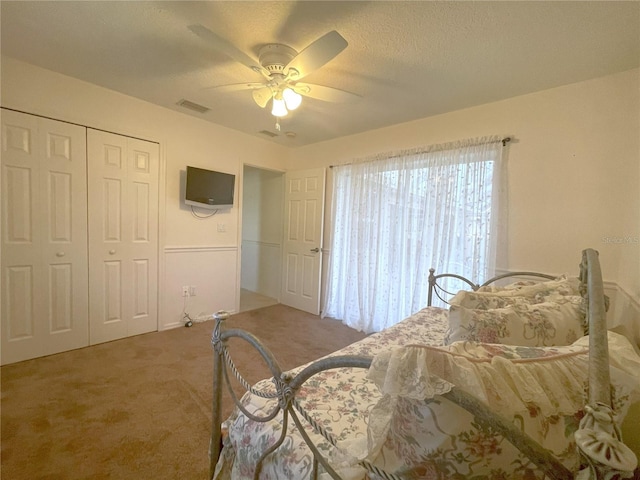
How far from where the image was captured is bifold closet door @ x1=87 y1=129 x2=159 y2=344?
263 cm

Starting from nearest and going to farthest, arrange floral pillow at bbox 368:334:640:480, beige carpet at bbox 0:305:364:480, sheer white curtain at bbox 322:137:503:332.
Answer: floral pillow at bbox 368:334:640:480, beige carpet at bbox 0:305:364:480, sheer white curtain at bbox 322:137:503:332

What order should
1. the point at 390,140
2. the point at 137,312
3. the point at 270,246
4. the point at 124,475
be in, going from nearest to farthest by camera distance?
the point at 124,475 → the point at 137,312 → the point at 390,140 → the point at 270,246

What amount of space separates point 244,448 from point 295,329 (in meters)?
2.35

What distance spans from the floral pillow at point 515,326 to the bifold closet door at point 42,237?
3.26 meters

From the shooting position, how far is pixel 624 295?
72.6 inches

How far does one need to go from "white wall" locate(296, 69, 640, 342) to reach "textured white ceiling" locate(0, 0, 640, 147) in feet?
0.55

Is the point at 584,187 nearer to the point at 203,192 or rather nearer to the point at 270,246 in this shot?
the point at 203,192

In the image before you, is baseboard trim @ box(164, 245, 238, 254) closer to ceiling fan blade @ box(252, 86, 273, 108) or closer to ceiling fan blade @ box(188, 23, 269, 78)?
ceiling fan blade @ box(252, 86, 273, 108)

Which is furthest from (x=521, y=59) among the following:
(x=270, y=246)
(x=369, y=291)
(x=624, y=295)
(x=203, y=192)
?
(x=270, y=246)

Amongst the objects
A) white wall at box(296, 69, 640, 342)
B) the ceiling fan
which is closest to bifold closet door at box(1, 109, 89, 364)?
the ceiling fan

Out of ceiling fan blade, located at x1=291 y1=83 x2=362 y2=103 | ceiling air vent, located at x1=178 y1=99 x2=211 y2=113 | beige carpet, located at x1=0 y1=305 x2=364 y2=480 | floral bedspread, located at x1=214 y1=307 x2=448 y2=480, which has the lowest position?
beige carpet, located at x1=0 y1=305 x2=364 y2=480

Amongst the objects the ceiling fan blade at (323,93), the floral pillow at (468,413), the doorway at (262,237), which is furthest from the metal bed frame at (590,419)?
the doorway at (262,237)

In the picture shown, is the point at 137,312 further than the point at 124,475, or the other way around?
the point at 137,312

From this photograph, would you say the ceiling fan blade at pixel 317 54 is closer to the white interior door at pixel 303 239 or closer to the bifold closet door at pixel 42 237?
the white interior door at pixel 303 239
